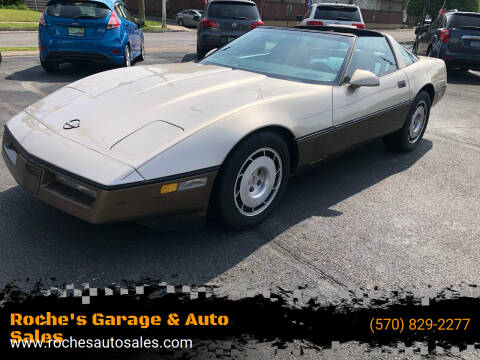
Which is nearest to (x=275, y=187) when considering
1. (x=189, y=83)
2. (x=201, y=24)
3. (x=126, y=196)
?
(x=189, y=83)

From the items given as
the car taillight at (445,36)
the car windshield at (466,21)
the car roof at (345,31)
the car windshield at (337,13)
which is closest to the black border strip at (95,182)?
the car roof at (345,31)

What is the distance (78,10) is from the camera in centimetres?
845

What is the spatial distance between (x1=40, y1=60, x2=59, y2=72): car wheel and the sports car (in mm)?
5582

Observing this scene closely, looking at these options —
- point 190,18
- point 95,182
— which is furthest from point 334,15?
point 190,18

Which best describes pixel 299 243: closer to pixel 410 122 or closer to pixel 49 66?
pixel 410 122

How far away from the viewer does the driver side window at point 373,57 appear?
4.09 metres

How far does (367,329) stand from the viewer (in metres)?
2.40

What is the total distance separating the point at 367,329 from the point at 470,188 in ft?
8.29

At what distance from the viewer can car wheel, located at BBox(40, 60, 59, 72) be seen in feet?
28.7

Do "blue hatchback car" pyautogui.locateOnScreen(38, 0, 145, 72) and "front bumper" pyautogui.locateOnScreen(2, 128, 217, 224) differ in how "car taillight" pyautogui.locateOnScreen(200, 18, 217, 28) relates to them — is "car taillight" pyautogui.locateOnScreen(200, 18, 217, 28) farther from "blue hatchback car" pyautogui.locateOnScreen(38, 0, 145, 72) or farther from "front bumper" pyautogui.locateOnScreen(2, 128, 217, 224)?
"front bumper" pyautogui.locateOnScreen(2, 128, 217, 224)

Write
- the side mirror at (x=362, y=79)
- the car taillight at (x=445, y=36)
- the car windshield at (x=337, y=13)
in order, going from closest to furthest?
1. the side mirror at (x=362, y=79)
2. the car taillight at (x=445, y=36)
3. the car windshield at (x=337, y=13)

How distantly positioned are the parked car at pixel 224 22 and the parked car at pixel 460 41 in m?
4.37

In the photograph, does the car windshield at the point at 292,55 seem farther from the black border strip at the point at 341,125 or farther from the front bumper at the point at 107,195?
the front bumper at the point at 107,195

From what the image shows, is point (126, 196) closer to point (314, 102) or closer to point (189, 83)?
point (189, 83)
